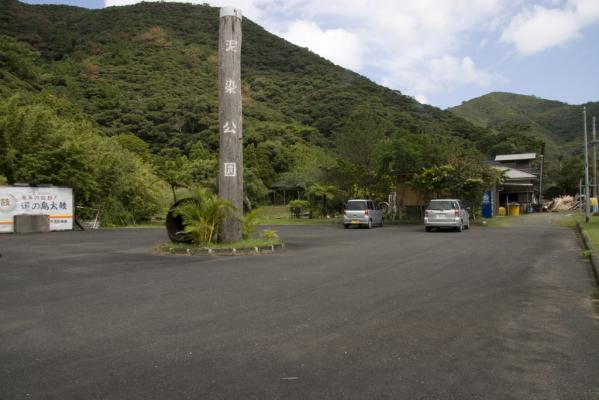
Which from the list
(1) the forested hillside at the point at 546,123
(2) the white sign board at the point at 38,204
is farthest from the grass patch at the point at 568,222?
(1) the forested hillside at the point at 546,123

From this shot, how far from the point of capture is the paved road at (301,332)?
13.4ft

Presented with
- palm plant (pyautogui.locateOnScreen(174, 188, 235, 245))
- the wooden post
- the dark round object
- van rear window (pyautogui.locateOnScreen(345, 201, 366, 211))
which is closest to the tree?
van rear window (pyautogui.locateOnScreen(345, 201, 366, 211))

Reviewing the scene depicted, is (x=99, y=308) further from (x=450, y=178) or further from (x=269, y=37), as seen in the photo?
(x=269, y=37)

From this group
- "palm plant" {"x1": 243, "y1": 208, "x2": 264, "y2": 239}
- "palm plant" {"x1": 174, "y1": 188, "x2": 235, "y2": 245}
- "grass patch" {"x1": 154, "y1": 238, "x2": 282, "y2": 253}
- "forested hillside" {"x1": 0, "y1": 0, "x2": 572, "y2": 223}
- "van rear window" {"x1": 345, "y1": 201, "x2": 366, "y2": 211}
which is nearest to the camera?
"grass patch" {"x1": 154, "y1": 238, "x2": 282, "y2": 253}

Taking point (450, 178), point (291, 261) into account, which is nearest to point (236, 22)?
point (291, 261)

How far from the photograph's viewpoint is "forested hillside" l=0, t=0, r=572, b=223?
29.5 m

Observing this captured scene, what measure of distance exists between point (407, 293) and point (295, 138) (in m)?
62.2

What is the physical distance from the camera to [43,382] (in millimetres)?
4168

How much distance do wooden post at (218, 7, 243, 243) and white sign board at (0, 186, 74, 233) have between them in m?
14.2

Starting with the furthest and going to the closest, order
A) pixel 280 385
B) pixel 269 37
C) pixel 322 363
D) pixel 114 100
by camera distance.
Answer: pixel 269 37, pixel 114 100, pixel 322 363, pixel 280 385

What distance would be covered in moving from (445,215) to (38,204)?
2065 cm

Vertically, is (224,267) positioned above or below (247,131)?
below

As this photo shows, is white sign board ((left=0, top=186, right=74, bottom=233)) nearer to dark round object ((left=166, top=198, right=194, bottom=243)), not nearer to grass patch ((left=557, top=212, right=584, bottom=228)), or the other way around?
dark round object ((left=166, top=198, right=194, bottom=243))

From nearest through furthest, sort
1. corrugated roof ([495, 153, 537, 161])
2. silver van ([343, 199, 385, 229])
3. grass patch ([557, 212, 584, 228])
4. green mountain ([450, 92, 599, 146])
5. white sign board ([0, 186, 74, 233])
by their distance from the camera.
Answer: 1. white sign board ([0, 186, 74, 233])
2. grass patch ([557, 212, 584, 228])
3. silver van ([343, 199, 385, 229])
4. corrugated roof ([495, 153, 537, 161])
5. green mountain ([450, 92, 599, 146])
